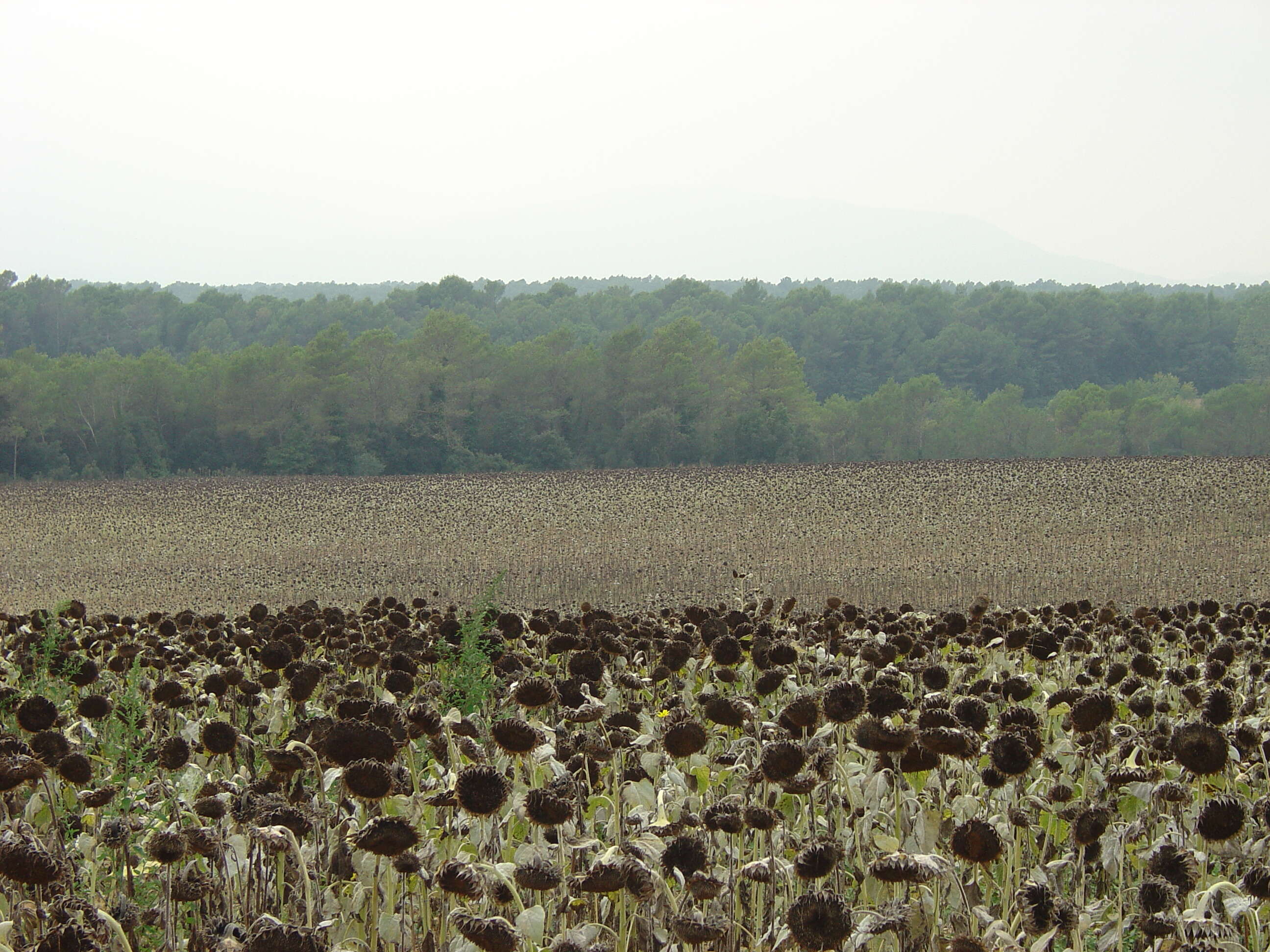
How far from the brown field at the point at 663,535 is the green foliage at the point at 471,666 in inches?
583

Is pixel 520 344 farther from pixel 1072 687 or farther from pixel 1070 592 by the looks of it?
pixel 1072 687

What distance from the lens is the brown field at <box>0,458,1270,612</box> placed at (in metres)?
25.9

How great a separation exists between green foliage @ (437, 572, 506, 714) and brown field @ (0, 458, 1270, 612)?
48.6 feet

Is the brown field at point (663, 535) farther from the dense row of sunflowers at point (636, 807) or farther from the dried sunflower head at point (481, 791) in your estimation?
the dried sunflower head at point (481, 791)

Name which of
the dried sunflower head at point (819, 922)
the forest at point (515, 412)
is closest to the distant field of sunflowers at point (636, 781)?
the dried sunflower head at point (819, 922)

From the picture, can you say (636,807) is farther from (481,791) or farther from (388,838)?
(388,838)

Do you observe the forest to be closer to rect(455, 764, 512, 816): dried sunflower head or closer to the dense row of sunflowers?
the dense row of sunflowers

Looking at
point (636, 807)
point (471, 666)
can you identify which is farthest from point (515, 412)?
point (636, 807)

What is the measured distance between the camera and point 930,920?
3.29 metres

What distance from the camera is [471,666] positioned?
231 inches

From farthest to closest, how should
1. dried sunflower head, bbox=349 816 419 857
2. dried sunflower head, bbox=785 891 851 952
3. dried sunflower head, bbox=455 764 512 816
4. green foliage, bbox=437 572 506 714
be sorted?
green foliage, bbox=437 572 506 714
dried sunflower head, bbox=455 764 512 816
dried sunflower head, bbox=349 816 419 857
dried sunflower head, bbox=785 891 851 952

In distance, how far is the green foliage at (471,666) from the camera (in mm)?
5730

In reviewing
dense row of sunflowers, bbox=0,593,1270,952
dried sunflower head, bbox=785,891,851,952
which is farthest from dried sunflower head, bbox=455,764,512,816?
dried sunflower head, bbox=785,891,851,952

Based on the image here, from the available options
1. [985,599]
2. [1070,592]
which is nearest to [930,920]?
[985,599]
